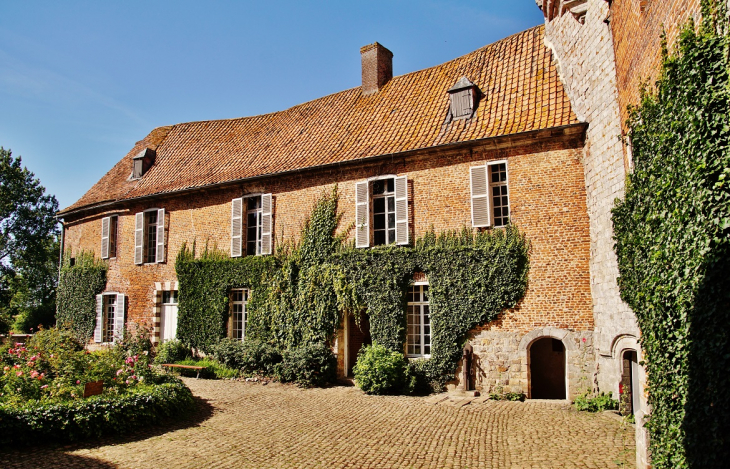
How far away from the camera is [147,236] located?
17906mm

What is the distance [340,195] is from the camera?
13.7 metres

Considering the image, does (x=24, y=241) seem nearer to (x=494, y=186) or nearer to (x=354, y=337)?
(x=354, y=337)

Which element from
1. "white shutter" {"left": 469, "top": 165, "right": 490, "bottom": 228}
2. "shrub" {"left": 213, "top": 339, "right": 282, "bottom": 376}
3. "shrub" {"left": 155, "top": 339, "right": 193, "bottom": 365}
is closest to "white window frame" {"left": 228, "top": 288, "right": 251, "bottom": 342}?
"shrub" {"left": 213, "top": 339, "right": 282, "bottom": 376}

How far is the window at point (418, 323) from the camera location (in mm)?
12250

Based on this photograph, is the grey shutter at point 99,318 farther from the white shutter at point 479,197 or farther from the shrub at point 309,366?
the white shutter at point 479,197

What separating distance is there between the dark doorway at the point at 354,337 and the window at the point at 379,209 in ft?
8.13

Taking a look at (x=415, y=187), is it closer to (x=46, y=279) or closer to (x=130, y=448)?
(x=130, y=448)

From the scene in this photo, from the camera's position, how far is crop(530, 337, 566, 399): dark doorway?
1234 cm

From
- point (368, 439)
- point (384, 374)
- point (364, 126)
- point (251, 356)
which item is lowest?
point (368, 439)

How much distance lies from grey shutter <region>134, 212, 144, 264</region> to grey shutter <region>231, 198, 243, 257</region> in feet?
14.7

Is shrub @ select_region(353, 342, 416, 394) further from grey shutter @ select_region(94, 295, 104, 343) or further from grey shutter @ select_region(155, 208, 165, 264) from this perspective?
grey shutter @ select_region(94, 295, 104, 343)

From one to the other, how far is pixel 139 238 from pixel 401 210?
10665 mm

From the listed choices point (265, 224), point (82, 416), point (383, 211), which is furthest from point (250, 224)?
point (82, 416)

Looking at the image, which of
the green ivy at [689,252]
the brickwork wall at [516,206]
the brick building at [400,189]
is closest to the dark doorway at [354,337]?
the brick building at [400,189]
